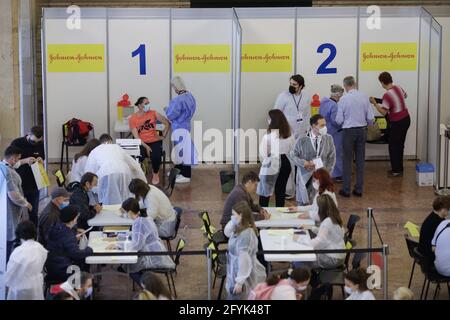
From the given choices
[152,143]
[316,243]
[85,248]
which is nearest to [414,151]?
[152,143]

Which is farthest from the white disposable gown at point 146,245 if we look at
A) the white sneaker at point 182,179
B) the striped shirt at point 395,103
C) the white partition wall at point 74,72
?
the striped shirt at point 395,103

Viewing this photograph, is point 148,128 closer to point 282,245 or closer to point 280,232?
point 280,232

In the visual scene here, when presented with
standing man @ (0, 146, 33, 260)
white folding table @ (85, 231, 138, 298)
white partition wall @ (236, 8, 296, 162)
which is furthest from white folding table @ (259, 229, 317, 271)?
white partition wall @ (236, 8, 296, 162)

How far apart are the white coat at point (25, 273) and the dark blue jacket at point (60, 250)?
0.56m

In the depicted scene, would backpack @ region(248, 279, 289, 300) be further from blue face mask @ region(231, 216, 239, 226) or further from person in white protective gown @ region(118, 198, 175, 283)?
person in white protective gown @ region(118, 198, 175, 283)

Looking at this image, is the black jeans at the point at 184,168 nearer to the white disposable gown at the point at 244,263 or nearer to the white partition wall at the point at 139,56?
the white partition wall at the point at 139,56

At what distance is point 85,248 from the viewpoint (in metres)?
9.45

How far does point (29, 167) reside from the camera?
11602 mm

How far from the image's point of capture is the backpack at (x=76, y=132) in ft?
49.6

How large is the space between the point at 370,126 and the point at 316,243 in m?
5.97

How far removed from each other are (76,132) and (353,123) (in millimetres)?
4096
